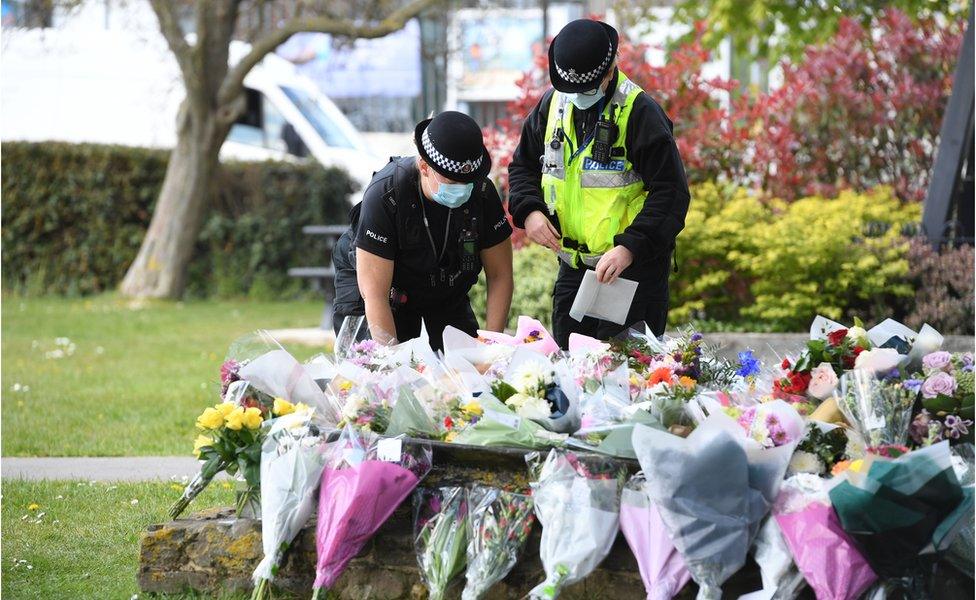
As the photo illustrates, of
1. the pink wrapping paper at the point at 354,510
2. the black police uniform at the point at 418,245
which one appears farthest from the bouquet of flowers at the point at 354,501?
the black police uniform at the point at 418,245

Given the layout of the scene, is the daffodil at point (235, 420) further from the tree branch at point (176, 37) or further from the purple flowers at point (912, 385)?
the tree branch at point (176, 37)

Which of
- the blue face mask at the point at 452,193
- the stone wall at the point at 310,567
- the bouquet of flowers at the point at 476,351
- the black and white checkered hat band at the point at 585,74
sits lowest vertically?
the stone wall at the point at 310,567

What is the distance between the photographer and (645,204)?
15.1 ft

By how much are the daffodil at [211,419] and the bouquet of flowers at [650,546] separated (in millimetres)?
1230

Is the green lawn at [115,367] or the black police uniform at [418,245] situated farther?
the green lawn at [115,367]

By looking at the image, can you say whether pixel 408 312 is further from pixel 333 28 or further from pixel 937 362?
pixel 333 28

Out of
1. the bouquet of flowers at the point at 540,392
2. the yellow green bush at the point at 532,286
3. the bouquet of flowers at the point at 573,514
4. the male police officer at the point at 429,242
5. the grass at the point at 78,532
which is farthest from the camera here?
the yellow green bush at the point at 532,286

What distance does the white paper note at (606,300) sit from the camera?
15.4 ft

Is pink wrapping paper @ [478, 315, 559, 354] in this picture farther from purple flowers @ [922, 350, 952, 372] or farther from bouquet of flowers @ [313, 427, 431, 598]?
purple flowers @ [922, 350, 952, 372]

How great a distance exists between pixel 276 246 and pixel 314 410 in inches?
478

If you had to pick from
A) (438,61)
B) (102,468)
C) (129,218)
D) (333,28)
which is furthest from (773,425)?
(438,61)

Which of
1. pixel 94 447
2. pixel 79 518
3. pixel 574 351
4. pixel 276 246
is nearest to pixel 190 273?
pixel 276 246

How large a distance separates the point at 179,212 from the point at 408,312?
1061cm

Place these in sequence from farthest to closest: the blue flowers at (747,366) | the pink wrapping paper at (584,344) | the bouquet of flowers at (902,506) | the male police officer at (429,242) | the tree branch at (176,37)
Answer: the tree branch at (176,37) < the male police officer at (429,242) < the pink wrapping paper at (584,344) < the blue flowers at (747,366) < the bouquet of flowers at (902,506)
